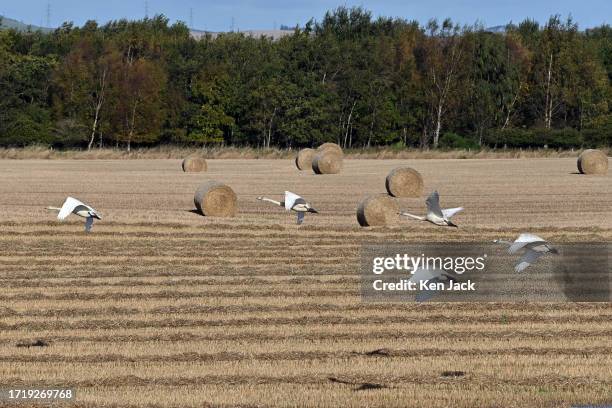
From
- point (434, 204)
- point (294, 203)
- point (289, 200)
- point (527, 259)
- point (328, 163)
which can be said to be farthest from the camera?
point (328, 163)

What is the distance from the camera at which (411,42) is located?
87500 millimetres

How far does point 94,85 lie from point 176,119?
5652 millimetres

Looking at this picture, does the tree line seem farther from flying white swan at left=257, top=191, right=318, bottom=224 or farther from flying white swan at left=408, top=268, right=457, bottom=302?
flying white swan at left=408, top=268, right=457, bottom=302

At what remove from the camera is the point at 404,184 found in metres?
33.4

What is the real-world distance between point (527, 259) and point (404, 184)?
1567cm

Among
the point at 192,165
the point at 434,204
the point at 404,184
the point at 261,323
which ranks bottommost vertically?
the point at 261,323

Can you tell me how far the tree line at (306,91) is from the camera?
235 feet

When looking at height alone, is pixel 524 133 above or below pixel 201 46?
below

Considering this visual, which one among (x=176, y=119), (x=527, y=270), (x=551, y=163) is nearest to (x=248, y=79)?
(x=176, y=119)

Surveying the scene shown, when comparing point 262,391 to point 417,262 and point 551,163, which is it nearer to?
point 417,262

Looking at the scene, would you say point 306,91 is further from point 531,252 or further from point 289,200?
point 531,252

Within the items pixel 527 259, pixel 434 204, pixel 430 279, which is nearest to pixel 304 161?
pixel 527 259

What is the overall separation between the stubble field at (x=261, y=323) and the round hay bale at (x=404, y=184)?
21.7ft

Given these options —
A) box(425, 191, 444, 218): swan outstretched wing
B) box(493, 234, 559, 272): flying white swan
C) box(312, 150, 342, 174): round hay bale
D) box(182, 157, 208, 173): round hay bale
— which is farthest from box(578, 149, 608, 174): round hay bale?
box(425, 191, 444, 218): swan outstretched wing
